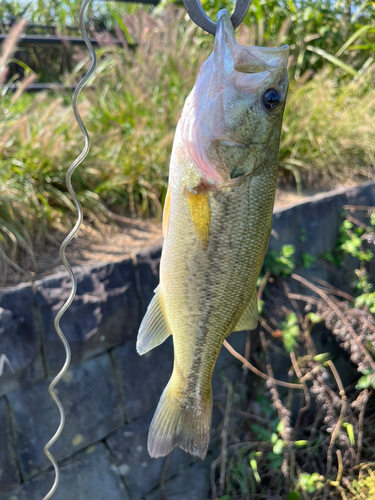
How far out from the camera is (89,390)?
2.05m

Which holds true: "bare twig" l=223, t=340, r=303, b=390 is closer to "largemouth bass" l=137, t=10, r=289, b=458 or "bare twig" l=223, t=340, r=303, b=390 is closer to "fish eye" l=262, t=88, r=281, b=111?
"largemouth bass" l=137, t=10, r=289, b=458

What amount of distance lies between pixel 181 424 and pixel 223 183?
841 millimetres

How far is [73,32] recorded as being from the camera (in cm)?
579

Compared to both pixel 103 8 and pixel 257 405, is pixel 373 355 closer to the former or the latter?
pixel 257 405

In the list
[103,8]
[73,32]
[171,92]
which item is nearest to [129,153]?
[171,92]

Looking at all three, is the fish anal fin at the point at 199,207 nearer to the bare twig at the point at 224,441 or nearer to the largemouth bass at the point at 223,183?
the largemouth bass at the point at 223,183

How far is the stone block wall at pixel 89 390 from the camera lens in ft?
6.00

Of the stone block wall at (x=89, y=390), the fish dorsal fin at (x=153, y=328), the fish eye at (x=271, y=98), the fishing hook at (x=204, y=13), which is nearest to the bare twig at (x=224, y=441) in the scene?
the stone block wall at (x=89, y=390)

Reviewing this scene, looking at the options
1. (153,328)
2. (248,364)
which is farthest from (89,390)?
(248,364)

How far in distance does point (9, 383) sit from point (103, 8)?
614cm

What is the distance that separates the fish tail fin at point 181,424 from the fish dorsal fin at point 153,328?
220mm

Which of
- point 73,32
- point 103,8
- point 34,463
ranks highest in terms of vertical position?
point 103,8

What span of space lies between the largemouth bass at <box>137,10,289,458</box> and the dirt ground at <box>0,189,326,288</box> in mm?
1136

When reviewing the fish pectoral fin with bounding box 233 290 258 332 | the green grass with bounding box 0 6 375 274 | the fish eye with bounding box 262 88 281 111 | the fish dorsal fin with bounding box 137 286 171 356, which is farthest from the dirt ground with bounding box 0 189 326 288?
the fish eye with bounding box 262 88 281 111
